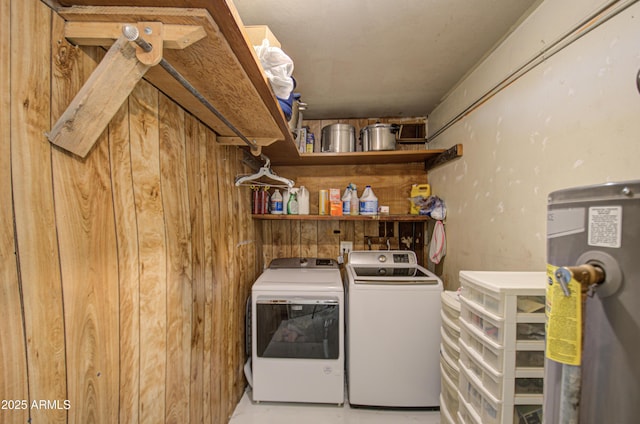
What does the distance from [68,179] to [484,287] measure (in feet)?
4.24

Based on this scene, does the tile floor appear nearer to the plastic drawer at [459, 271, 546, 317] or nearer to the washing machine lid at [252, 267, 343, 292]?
the washing machine lid at [252, 267, 343, 292]

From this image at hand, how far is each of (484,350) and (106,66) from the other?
1.43 metres

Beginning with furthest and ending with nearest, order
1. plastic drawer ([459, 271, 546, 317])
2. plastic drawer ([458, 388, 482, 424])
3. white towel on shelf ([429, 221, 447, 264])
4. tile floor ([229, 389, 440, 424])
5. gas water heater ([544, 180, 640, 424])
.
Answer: white towel on shelf ([429, 221, 447, 264]) → tile floor ([229, 389, 440, 424]) → plastic drawer ([458, 388, 482, 424]) → plastic drawer ([459, 271, 546, 317]) → gas water heater ([544, 180, 640, 424])

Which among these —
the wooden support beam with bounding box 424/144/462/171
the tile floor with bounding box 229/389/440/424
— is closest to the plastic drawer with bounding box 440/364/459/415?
the tile floor with bounding box 229/389/440/424

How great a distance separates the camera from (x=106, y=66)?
1.94 ft

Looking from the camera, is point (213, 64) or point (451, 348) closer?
point (213, 64)

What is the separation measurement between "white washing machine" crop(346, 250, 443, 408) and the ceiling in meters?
1.43

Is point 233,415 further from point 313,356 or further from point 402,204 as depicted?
point 402,204

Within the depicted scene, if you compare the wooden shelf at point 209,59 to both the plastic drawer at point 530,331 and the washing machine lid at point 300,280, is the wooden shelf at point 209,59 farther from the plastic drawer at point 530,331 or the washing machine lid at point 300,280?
the plastic drawer at point 530,331

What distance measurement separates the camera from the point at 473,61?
1.46 metres

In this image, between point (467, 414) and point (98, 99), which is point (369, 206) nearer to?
point (467, 414)

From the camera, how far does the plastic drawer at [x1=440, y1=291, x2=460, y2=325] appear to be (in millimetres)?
1164

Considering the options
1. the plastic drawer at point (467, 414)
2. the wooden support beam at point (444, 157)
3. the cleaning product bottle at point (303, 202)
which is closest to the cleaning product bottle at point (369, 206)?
the cleaning product bottle at point (303, 202)

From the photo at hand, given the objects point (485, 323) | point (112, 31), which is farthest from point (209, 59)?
point (485, 323)
